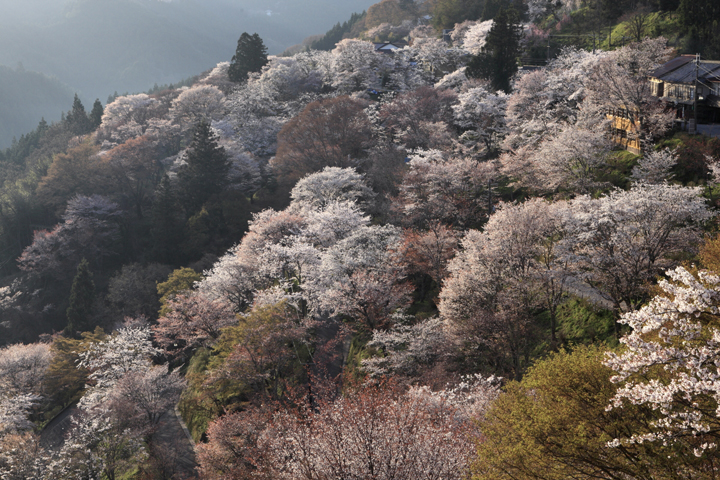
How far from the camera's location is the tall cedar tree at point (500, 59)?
48719 mm

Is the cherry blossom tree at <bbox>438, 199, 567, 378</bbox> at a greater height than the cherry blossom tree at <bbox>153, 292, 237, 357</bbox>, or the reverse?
the cherry blossom tree at <bbox>438, 199, 567, 378</bbox>

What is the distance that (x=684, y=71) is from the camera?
89.1 ft

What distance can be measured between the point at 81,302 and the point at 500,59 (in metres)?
54.7

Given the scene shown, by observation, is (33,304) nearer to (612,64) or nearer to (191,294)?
(191,294)

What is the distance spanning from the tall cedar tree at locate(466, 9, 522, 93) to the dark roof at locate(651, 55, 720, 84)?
69.0 feet

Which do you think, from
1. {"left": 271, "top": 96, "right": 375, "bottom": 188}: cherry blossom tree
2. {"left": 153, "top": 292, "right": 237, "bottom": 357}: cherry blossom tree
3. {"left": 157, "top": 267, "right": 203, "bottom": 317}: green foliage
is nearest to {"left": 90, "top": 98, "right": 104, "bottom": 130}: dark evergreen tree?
{"left": 271, "top": 96, "right": 375, "bottom": 188}: cherry blossom tree

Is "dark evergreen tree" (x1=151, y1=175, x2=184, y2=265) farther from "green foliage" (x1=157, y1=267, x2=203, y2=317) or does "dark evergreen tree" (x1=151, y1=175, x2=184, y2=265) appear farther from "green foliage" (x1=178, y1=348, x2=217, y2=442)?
"green foliage" (x1=178, y1=348, x2=217, y2=442)

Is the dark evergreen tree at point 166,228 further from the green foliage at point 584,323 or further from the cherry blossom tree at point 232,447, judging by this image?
the green foliage at point 584,323

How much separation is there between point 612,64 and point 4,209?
75.1m

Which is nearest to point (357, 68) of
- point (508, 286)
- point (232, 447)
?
point (508, 286)

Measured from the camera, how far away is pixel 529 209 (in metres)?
20.0

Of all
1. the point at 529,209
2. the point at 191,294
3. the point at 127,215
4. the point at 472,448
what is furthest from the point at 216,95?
the point at 472,448

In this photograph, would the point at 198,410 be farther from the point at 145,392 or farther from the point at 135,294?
the point at 135,294

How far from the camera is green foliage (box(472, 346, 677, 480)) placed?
29.2ft
